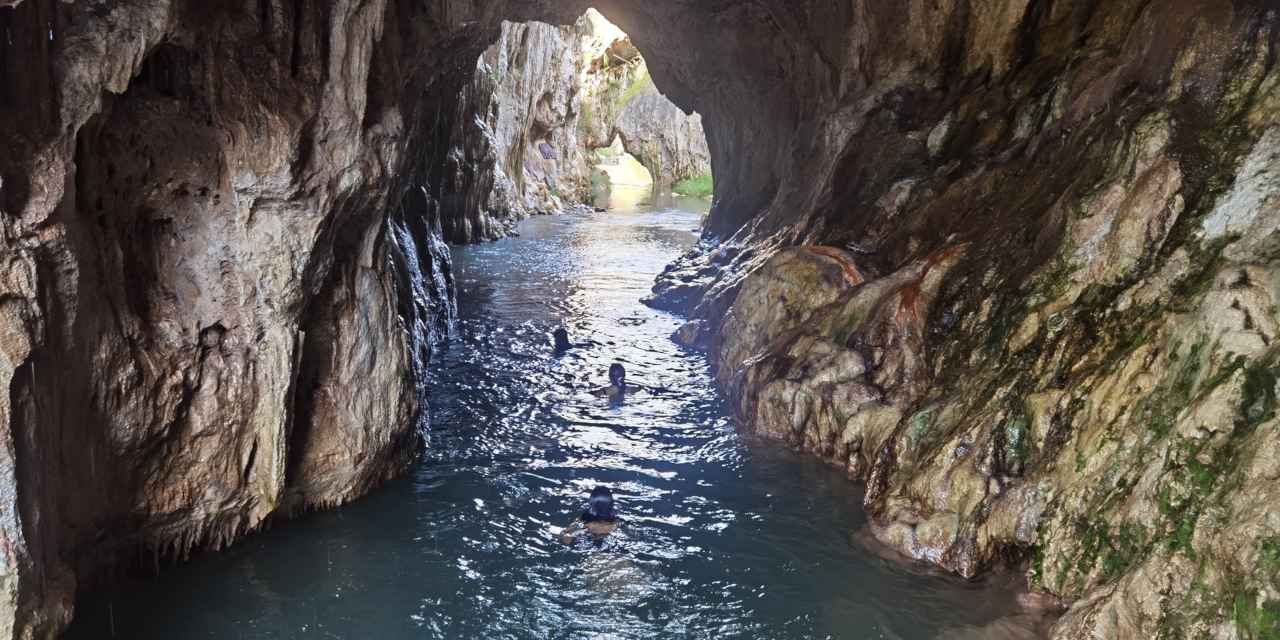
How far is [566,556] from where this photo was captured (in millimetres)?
7605

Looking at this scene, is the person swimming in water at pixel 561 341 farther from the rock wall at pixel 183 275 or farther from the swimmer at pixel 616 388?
the rock wall at pixel 183 275

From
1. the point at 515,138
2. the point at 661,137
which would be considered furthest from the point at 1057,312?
the point at 661,137

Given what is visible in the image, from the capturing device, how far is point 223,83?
6605 mm

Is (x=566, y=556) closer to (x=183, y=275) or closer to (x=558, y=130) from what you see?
(x=183, y=275)

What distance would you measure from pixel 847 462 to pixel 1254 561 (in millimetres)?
4914

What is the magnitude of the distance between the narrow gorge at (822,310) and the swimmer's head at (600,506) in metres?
0.54

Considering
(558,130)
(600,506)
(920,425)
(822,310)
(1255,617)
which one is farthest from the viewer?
(558,130)

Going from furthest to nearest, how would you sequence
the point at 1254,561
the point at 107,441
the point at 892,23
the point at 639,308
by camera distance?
the point at 639,308, the point at 892,23, the point at 107,441, the point at 1254,561

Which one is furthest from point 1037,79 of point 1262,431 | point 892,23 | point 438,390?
point 438,390

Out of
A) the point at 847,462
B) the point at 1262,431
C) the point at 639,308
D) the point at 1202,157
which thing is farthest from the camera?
the point at 639,308

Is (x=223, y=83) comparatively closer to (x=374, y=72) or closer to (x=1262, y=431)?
(x=374, y=72)

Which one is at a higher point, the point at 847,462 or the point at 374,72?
the point at 374,72

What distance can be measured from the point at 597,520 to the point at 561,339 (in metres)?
6.75

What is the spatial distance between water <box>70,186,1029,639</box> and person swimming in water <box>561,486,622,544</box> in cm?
12
